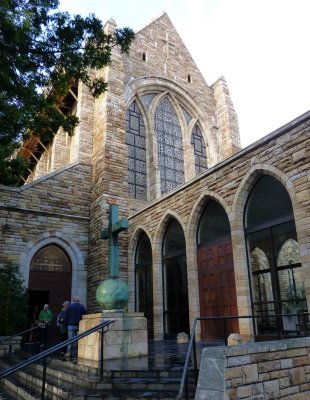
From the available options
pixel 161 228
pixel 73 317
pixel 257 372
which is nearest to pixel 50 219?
pixel 161 228

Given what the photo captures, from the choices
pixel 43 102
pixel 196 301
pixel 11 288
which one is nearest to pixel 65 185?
pixel 11 288

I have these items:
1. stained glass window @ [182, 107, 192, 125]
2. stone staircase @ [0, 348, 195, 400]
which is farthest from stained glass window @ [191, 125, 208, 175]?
stone staircase @ [0, 348, 195, 400]

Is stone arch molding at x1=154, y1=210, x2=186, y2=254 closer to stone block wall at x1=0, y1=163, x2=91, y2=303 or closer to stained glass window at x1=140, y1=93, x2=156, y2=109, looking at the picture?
stone block wall at x1=0, y1=163, x2=91, y2=303

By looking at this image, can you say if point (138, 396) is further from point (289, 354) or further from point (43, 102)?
point (43, 102)

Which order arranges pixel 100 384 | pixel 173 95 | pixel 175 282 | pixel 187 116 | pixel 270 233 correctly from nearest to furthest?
pixel 100 384
pixel 270 233
pixel 175 282
pixel 173 95
pixel 187 116

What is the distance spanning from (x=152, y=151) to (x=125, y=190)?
3.81m

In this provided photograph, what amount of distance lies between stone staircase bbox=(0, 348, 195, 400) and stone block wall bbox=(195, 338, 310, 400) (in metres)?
0.61

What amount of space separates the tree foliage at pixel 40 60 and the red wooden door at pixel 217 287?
18.5 feet

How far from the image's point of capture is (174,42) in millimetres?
22469

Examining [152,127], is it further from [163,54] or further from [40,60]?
[40,60]

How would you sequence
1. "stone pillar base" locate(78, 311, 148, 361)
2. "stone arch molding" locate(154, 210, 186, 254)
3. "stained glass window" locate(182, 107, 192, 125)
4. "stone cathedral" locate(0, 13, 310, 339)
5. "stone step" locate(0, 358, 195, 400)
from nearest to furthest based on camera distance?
"stone step" locate(0, 358, 195, 400) < "stone pillar base" locate(78, 311, 148, 361) < "stone cathedral" locate(0, 13, 310, 339) < "stone arch molding" locate(154, 210, 186, 254) < "stained glass window" locate(182, 107, 192, 125)

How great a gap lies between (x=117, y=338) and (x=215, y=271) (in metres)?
4.73

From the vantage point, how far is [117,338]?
6.59 metres

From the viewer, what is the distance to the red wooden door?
10008 mm
